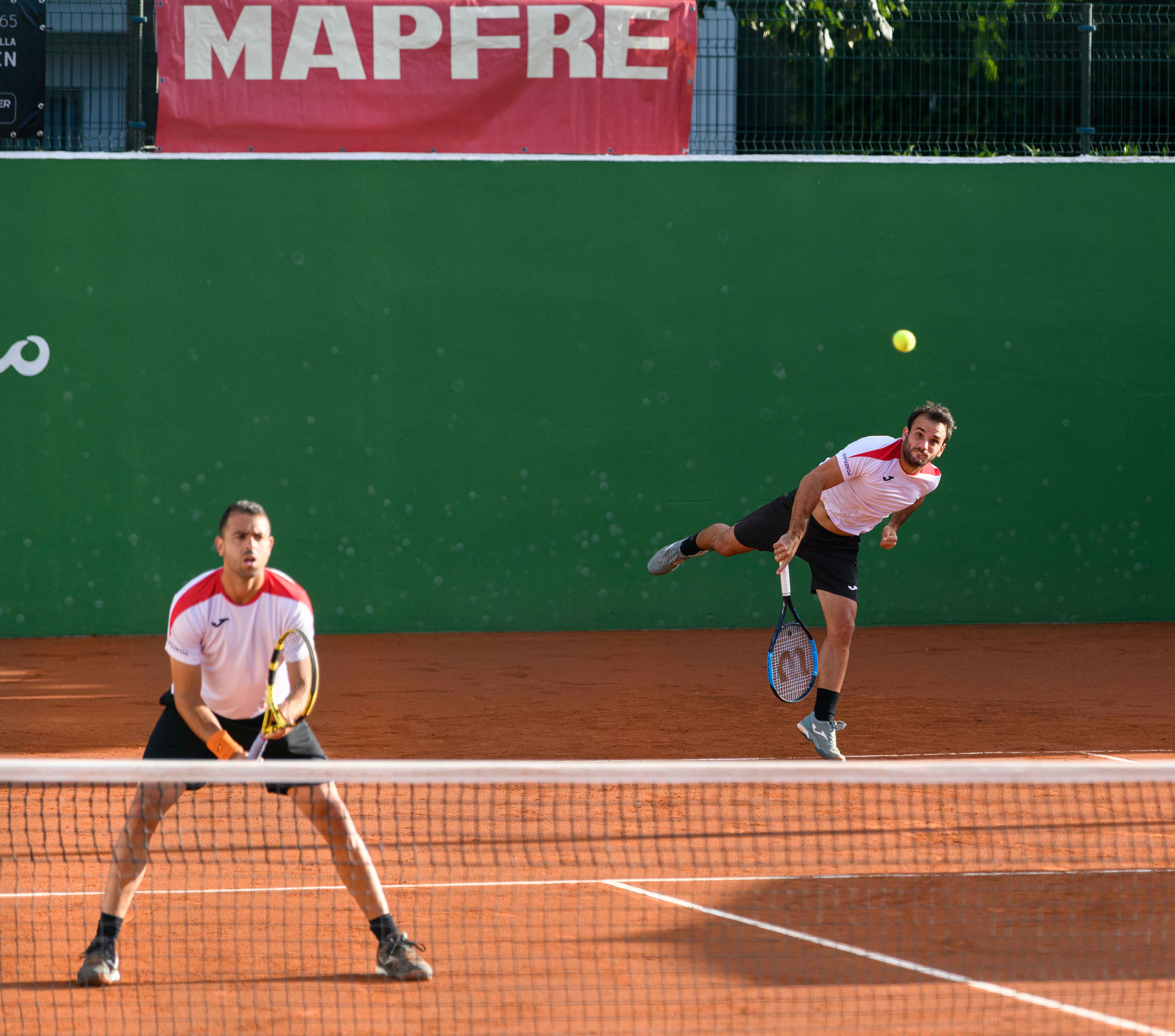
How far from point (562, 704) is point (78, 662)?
11.3 feet

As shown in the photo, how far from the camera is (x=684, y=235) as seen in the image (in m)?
10.8

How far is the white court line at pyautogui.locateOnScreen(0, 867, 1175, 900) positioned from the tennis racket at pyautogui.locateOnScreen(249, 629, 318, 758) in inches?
39.2

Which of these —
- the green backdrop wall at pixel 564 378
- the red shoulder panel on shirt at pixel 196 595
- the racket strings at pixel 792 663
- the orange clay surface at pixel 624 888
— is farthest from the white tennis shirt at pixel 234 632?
the green backdrop wall at pixel 564 378

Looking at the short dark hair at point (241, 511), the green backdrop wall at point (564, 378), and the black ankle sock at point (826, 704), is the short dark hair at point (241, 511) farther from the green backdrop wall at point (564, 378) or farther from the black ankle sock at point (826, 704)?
the green backdrop wall at point (564, 378)

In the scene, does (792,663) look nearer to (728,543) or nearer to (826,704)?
(826,704)

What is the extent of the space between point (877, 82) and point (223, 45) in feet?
16.3

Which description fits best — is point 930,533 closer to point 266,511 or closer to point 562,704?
point 562,704

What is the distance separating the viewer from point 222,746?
12.7 ft

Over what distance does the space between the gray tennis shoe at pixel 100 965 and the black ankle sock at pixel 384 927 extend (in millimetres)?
693

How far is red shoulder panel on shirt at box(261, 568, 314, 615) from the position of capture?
4055 millimetres

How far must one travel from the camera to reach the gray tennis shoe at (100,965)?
3877 mm

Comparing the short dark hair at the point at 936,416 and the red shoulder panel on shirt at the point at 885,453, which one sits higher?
the short dark hair at the point at 936,416

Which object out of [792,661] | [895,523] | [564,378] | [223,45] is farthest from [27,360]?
[895,523]

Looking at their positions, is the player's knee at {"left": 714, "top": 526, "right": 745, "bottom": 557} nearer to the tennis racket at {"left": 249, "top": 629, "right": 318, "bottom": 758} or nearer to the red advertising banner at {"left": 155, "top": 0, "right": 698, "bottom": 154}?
the red advertising banner at {"left": 155, "top": 0, "right": 698, "bottom": 154}
